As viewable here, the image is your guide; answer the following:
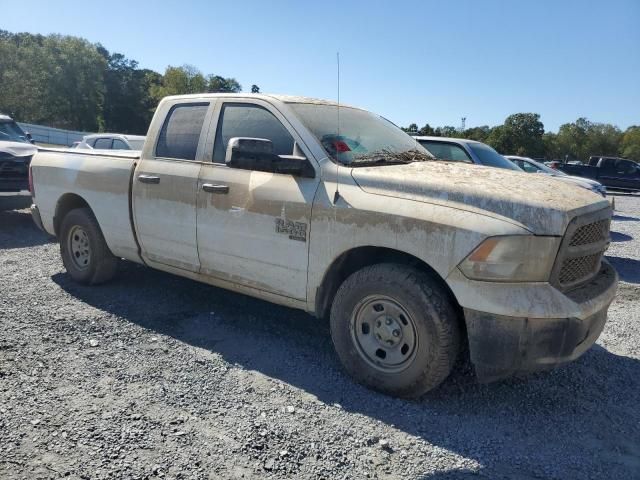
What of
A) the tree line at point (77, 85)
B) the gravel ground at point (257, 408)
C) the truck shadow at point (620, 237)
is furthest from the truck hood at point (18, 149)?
the tree line at point (77, 85)

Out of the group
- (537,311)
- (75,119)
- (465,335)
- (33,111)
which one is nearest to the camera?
(537,311)

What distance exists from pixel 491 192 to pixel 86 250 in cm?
442

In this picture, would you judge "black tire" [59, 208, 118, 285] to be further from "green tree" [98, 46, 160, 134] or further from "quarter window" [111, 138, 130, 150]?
"green tree" [98, 46, 160, 134]

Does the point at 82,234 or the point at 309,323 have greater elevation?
the point at 82,234

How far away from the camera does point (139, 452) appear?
9.32 feet

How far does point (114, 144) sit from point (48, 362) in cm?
1044

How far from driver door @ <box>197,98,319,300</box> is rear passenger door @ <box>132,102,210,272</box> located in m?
0.15

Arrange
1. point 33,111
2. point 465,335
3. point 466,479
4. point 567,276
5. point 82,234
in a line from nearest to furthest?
point 466,479, point 567,276, point 465,335, point 82,234, point 33,111

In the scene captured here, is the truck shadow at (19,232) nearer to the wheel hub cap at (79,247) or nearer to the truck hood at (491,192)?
the wheel hub cap at (79,247)

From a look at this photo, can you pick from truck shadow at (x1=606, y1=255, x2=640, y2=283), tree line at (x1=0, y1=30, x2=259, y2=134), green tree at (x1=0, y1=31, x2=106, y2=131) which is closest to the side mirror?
truck shadow at (x1=606, y1=255, x2=640, y2=283)

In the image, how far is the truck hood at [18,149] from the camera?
9.44 metres

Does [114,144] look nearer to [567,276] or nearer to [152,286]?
[152,286]

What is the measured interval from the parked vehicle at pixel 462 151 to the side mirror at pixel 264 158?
5464 millimetres

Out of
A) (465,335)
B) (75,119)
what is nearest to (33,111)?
(75,119)
